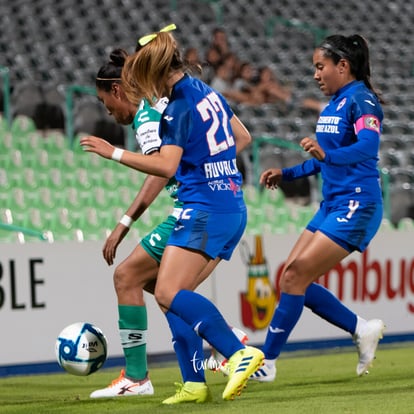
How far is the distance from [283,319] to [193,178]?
1.45 m

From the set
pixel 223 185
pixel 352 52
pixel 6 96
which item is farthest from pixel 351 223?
pixel 6 96

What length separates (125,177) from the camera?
11938mm

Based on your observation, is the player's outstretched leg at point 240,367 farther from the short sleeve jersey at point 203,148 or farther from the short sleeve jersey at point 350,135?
the short sleeve jersey at point 350,135

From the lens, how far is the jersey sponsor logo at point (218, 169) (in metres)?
5.34

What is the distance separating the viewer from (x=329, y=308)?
669cm

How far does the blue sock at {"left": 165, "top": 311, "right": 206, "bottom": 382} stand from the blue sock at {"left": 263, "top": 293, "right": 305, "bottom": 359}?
999mm

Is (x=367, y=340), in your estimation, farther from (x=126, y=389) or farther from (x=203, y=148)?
(x=203, y=148)

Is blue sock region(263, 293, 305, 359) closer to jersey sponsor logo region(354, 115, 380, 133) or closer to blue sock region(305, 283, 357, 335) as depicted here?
blue sock region(305, 283, 357, 335)

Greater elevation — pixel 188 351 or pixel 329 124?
pixel 329 124

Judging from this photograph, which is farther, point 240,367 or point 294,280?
point 294,280

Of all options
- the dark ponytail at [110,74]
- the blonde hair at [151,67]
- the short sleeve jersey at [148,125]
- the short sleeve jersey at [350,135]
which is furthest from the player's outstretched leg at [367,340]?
the blonde hair at [151,67]

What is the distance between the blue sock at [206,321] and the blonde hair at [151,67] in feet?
3.03

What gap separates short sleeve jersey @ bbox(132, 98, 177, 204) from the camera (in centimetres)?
571

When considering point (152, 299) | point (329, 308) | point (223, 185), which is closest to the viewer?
point (223, 185)
